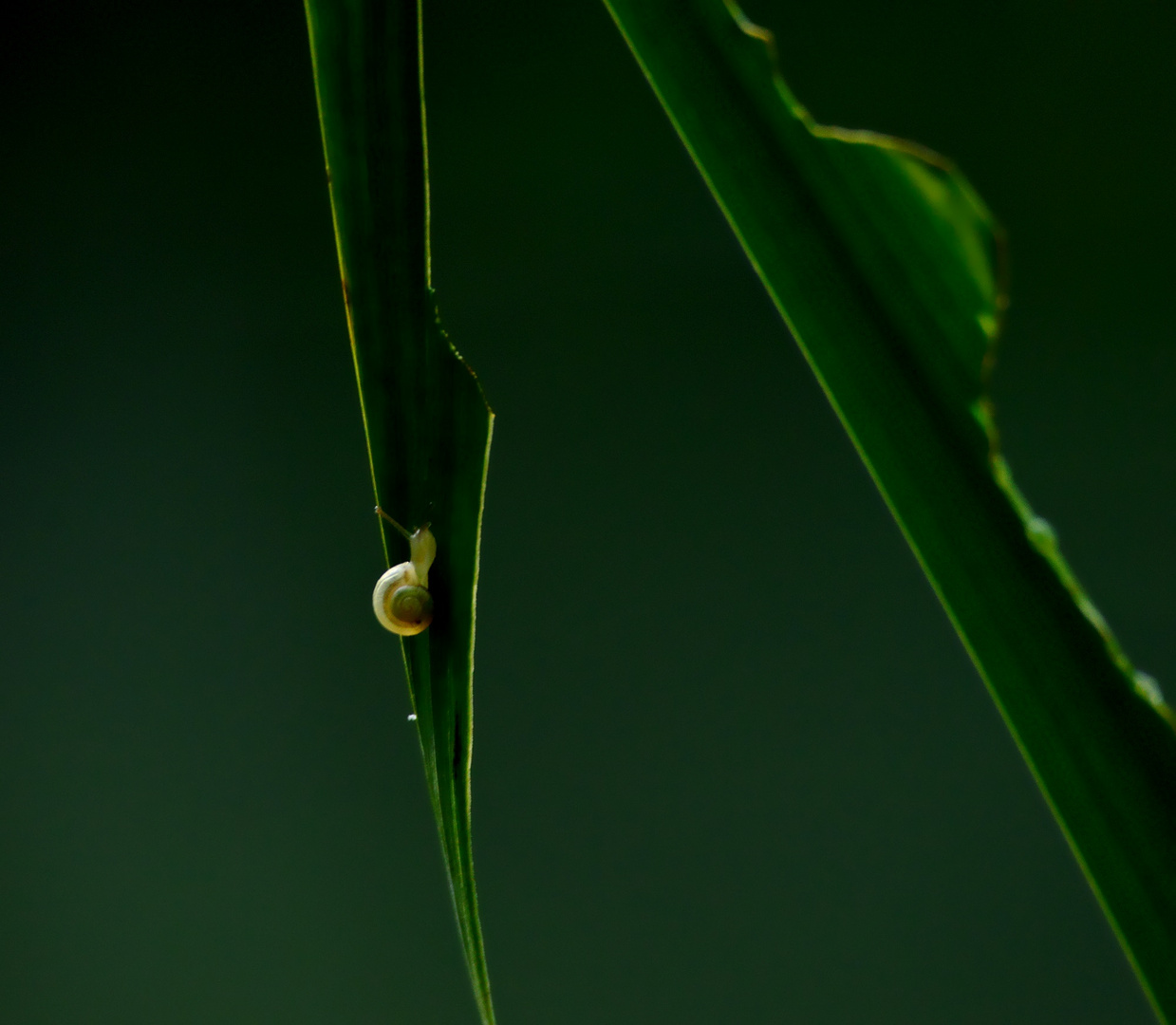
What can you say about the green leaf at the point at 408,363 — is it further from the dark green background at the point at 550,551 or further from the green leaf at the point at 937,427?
the dark green background at the point at 550,551

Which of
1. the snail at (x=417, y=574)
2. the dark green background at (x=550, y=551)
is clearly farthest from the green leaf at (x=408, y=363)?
the dark green background at (x=550, y=551)

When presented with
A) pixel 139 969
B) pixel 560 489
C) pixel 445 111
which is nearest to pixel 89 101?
pixel 445 111

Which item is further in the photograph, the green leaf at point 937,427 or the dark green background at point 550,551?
the dark green background at point 550,551

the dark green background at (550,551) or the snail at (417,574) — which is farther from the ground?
the snail at (417,574)

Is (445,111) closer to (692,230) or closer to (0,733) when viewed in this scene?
(692,230)

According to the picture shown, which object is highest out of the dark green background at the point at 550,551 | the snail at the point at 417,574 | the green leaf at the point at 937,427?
the green leaf at the point at 937,427

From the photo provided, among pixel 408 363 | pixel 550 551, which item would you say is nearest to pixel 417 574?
pixel 408 363

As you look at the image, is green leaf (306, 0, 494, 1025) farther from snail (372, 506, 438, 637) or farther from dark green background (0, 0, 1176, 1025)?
dark green background (0, 0, 1176, 1025)
